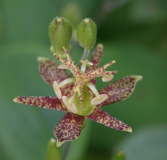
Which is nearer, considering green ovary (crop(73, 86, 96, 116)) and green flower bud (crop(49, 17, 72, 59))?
green flower bud (crop(49, 17, 72, 59))

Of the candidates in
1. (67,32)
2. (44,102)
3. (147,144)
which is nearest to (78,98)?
(44,102)

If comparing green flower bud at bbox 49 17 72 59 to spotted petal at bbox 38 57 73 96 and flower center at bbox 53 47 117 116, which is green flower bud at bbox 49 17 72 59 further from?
spotted petal at bbox 38 57 73 96

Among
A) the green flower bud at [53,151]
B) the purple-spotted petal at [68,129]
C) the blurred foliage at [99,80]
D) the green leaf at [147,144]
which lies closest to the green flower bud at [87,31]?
the purple-spotted petal at [68,129]

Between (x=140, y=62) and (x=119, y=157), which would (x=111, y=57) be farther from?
(x=119, y=157)

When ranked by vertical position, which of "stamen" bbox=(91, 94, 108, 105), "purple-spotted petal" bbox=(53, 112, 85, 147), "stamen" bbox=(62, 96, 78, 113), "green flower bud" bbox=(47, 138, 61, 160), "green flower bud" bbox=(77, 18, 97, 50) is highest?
"green flower bud" bbox=(77, 18, 97, 50)

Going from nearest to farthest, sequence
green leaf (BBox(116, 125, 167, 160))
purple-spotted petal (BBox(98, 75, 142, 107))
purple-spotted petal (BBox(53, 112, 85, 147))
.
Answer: purple-spotted petal (BBox(53, 112, 85, 147))
purple-spotted petal (BBox(98, 75, 142, 107))
green leaf (BBox(116, 125, 167, 160))

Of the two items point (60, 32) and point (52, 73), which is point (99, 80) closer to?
point (52, 73)

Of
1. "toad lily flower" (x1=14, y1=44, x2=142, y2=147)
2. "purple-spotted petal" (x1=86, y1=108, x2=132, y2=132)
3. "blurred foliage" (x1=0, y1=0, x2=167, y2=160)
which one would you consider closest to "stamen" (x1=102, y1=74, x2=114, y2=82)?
"toad lily flower" (x1=14, y1=44, x2=142, y2=147)
